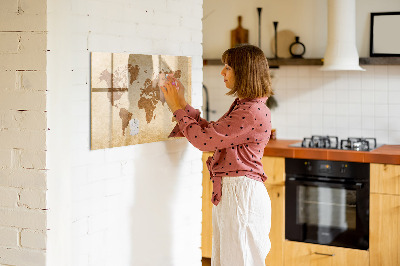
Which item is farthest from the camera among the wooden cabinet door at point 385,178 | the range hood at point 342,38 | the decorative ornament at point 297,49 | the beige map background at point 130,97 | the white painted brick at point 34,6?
the decorative ornament at point 297,49

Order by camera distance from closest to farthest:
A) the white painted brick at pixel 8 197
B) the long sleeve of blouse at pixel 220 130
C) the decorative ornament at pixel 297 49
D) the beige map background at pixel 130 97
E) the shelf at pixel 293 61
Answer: the white painted brick at pixel 8 197 → the beige map background at pixel 130 97 → the long sleeve of blouse at pixel 220 130 → the shelf at pixel 293 61 → the decorative ornament at pixel 297 49

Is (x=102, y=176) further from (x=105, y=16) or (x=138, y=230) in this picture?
(x=105, y=16)

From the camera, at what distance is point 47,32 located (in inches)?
89.0

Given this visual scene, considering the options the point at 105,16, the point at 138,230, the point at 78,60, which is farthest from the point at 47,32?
the point at 138,230

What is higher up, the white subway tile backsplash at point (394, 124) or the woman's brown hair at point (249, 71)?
the woman's brown hair at point (249, 71)

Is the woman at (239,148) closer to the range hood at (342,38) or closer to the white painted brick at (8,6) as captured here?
the white painted brick at (8,6)

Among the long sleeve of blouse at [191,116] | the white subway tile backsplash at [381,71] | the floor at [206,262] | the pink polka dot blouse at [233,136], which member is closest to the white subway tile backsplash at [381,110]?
the white subway tile backsplash at [381,71]

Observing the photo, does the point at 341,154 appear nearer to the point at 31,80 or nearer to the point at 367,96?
the point at 367,96

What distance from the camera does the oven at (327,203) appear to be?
418cm

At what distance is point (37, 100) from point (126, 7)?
646 millimetres

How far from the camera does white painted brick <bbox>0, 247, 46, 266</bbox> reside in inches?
91.9

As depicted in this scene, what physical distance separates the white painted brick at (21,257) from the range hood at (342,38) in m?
2.88

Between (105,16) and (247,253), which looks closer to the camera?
(105,16)

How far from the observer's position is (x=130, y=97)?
272 cm
